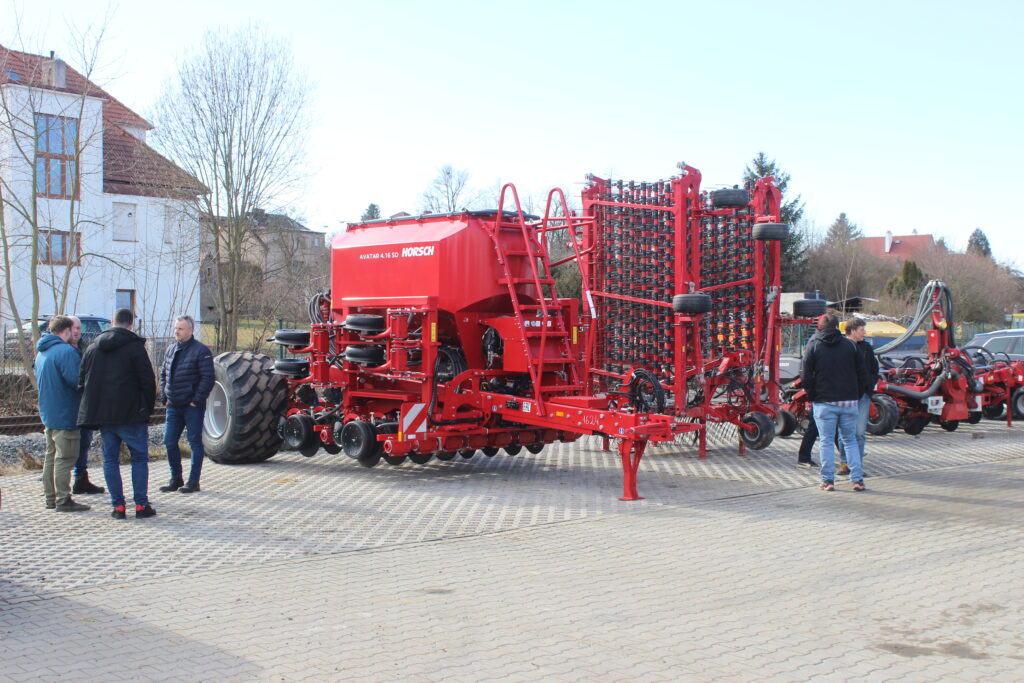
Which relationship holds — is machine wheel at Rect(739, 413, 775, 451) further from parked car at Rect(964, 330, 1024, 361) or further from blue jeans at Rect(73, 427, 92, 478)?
parked car at Rect(964, 330, 1024, 361)

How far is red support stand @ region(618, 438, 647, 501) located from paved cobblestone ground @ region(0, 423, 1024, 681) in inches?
9.0

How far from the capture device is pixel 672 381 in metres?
12.2

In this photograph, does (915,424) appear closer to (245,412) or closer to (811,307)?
(811,307)

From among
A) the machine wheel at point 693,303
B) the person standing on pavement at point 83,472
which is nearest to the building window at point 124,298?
the person standing on pavement at point 83,472

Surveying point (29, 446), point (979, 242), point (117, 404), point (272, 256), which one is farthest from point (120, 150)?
point (979, 242)

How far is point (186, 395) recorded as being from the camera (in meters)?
10.0

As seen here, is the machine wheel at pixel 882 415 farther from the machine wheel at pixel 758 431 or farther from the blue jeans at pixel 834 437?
the blue jeans at pixel 834 437

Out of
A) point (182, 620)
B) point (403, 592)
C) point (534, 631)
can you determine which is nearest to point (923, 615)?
point (534, 631)

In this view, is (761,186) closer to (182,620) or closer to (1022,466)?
(1022,466)

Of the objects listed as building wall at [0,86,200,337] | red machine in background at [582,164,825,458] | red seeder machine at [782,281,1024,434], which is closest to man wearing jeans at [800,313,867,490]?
red machine in background at [582,164,825,458]

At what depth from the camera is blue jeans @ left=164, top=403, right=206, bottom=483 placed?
997cm

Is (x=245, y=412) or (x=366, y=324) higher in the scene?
(x=366, y=324)

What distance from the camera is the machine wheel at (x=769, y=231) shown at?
1201cm

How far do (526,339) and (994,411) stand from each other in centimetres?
1183
